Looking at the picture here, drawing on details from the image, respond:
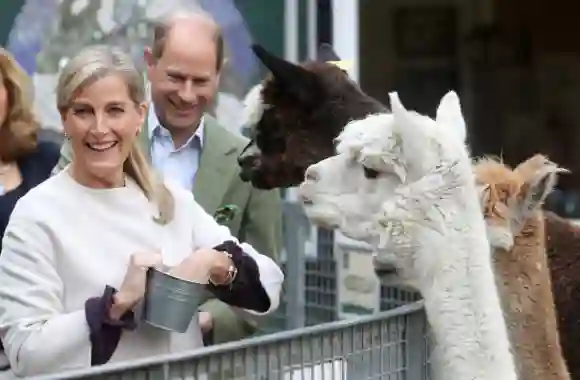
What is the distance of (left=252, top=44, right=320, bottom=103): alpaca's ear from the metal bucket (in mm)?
1221

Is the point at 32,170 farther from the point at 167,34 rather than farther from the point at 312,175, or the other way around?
the point at 312,175

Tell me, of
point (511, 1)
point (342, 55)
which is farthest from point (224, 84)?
point (511, 1)

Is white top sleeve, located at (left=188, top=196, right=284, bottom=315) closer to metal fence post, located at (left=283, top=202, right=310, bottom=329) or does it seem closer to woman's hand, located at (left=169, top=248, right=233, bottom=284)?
woman's hand, located at (left=169, top=248, right=233, bottom=284)

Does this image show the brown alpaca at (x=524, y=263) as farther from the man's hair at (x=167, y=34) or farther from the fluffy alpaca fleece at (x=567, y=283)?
the man's hair at (x=167, y=34)

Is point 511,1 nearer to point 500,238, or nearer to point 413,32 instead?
point 413,32

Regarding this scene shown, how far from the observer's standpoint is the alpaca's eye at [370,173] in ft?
7.70

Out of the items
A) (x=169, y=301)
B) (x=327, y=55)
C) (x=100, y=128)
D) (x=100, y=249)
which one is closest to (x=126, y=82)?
(x=100, y=128)

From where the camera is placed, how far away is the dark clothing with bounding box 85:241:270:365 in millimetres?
1803

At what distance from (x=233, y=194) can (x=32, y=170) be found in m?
0.56

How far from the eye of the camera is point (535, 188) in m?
2.49

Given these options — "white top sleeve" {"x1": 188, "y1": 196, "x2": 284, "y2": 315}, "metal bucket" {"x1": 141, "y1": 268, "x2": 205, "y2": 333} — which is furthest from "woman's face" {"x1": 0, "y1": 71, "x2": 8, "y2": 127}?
"metal bucket" {"x1": 141, "y1": 268, "x2": 205, "y2": 333}

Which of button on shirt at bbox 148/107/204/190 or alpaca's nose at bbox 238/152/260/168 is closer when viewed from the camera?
button on shirt at bbox 148/107/204/190

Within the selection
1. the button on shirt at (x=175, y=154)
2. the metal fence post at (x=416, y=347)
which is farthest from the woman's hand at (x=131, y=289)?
the button on shirt at (x=175, y=154)

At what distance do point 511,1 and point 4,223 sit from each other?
17.9 ft
